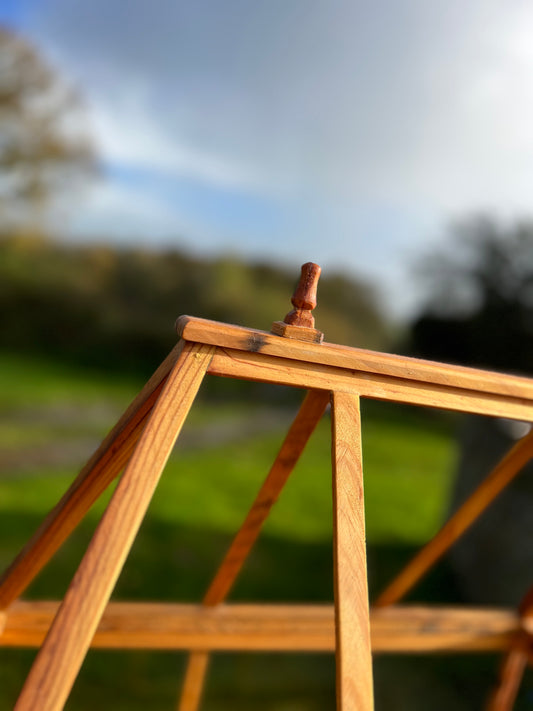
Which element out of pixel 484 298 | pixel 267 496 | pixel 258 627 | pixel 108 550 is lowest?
pixel 108 550

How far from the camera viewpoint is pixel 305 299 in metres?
1.15

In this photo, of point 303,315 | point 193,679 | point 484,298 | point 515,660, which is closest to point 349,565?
point 303,315

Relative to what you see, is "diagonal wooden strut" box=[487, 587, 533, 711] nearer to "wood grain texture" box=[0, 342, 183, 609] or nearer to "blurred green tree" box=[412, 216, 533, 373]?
"wood grain texture" box=[0, 342, 183, 609]

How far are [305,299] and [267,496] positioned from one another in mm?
490

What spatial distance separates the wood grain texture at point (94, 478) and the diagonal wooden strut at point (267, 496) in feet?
0.92

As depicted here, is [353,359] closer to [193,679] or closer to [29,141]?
[193,679]

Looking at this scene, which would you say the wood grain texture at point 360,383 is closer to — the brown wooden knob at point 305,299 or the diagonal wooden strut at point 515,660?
the brown wooden knob at point 305,299

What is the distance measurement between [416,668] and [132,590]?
1.38 metres

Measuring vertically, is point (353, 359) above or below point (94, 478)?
above

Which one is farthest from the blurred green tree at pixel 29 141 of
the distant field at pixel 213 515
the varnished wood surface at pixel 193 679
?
the varnished wood surface at pixel 193 679

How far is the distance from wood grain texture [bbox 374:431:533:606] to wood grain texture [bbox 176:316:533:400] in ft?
1.03

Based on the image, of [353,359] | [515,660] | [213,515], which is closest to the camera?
[353,359]

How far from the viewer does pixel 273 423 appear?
852 cm

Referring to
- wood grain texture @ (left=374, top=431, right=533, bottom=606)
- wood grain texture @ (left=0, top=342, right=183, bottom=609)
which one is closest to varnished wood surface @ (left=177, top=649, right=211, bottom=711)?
wood grain texture @ (left=374, top=431, right=533, bottom=606)
